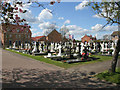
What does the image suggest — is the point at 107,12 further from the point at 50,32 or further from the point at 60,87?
the point at 50,32

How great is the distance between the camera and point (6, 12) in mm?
4660

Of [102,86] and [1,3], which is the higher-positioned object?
[1,3]

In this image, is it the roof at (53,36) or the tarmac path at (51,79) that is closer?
the tarmac path at (51,79)

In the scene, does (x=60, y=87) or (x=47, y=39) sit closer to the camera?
(x=60, y=87)

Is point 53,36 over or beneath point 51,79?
over

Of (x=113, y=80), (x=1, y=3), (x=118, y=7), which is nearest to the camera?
(x=1, y=3)

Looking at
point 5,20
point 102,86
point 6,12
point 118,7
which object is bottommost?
point 102,86

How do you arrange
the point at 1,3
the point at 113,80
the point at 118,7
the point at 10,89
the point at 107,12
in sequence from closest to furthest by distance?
the point at 10,89
the point at 1,3
the point at 113,80
the point at 118,7
the point at 107,12

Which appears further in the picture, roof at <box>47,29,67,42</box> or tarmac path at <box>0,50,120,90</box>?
roof at <box>47,29,67,42</box>

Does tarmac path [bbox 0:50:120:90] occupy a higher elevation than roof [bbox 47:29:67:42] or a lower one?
lower

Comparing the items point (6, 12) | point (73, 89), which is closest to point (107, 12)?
point (73, 89)

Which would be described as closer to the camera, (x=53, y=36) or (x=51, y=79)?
(x=51, y=79)

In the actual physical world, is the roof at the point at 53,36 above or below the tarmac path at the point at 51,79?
above

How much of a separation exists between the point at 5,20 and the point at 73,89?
4.22 m
